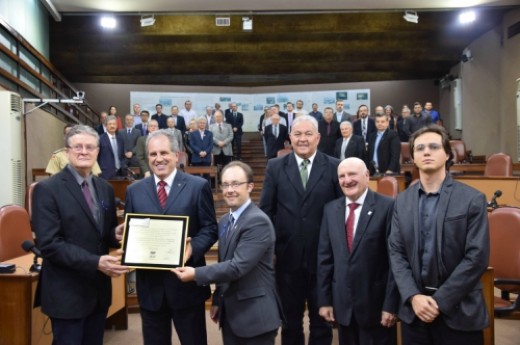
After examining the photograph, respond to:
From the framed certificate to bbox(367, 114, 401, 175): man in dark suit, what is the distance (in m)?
4.62

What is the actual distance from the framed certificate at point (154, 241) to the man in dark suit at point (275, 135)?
6314 millimetres

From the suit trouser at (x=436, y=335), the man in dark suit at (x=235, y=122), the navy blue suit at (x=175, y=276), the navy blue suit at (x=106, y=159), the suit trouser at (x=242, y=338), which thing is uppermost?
the man in dark suit at (x=235, y=122)

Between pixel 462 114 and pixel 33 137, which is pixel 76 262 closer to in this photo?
pixel 33 137

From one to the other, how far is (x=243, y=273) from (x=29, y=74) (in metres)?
8.29

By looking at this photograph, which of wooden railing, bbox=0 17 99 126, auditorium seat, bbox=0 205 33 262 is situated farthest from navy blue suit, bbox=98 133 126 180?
auditorium seat, bbox=0 205 33 262

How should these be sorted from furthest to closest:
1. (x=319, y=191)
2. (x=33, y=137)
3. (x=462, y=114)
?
(x=462, y=114) < (x=33, y=137) < (x=319, y=191)

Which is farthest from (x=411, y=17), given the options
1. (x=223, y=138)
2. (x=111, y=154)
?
(x=111, y=154)

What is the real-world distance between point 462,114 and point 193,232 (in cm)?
1197

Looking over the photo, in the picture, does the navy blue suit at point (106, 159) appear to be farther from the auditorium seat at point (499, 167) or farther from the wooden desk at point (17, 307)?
the auditorium seat at point (499, 167)

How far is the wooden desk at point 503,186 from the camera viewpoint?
587 centimetres

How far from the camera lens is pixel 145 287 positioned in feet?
7.06

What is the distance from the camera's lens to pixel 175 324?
218cm

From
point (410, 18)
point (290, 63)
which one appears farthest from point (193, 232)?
point (290, 63)

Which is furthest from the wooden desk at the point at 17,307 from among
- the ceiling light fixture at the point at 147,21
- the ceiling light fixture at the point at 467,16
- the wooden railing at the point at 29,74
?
the ceiling light fixture at the point at 467,16
